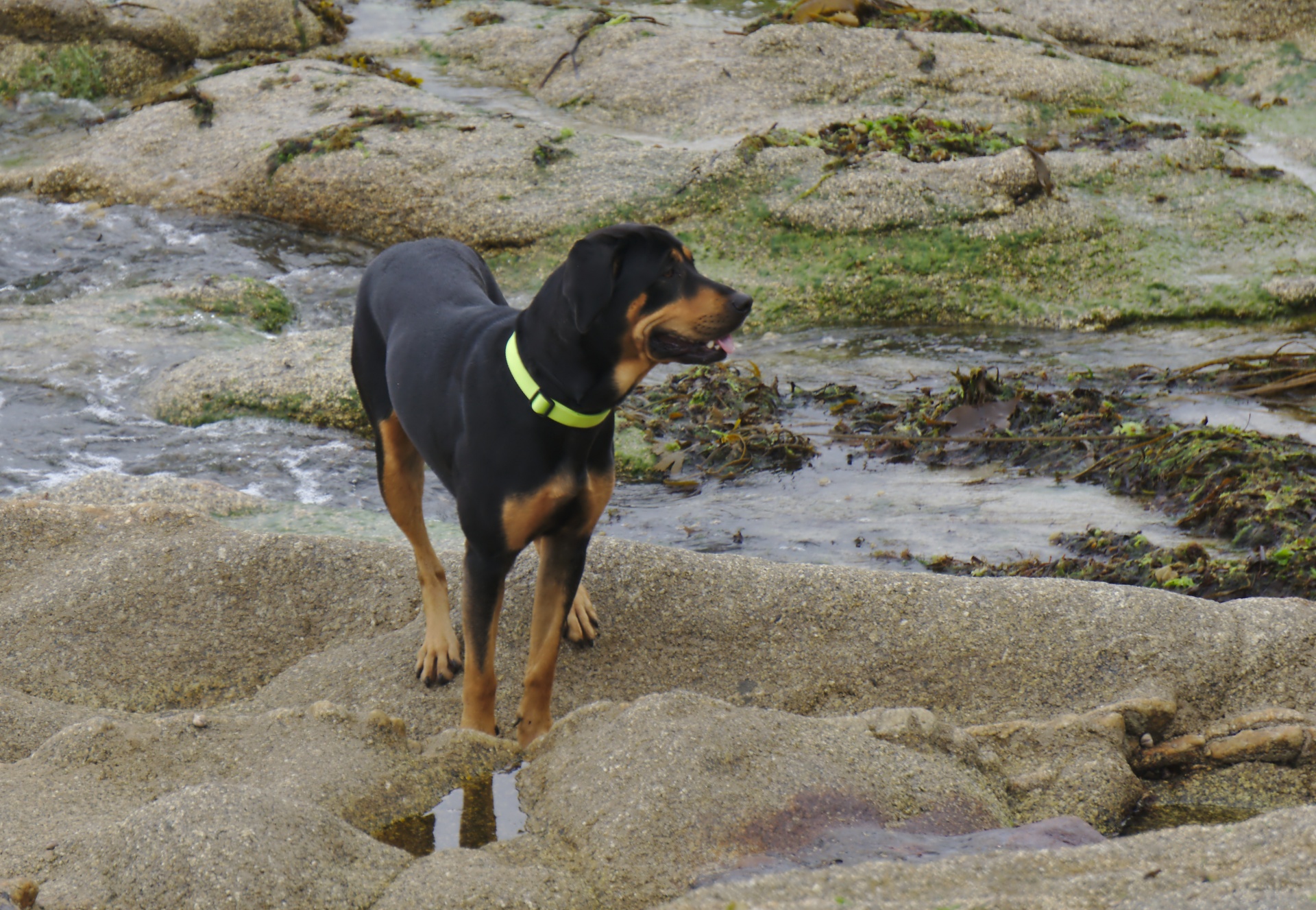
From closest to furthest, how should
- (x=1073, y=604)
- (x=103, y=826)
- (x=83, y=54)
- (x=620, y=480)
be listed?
(x=103, y=826) < (x=1073, y=604) < (x=620, y=480) < (x=83, y=54)

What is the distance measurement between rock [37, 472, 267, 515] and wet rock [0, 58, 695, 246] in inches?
168

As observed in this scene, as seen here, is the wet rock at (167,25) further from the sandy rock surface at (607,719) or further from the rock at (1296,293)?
the rock at (1296,293)

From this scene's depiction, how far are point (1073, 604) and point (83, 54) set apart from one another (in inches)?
532

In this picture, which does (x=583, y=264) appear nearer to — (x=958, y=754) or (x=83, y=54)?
(x=958, y=754)

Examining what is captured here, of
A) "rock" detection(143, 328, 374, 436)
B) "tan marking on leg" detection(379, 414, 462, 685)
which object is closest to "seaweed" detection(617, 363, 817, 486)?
"rock" detection(143, 328, 374, 436)

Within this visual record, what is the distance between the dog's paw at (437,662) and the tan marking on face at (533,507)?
32.5 inches

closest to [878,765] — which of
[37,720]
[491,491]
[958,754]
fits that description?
[958,754]

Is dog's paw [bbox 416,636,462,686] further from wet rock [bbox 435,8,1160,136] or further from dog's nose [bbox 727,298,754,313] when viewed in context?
wet rock [bbox 435,8,1160,136]

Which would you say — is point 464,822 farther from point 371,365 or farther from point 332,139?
point 332,139

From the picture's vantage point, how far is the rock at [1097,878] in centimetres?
208

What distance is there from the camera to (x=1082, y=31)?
46.1 feet

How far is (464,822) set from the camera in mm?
2928

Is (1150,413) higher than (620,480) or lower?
higher

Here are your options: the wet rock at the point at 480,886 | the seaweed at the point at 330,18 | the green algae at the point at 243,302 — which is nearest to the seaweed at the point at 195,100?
the seaweed at the point at 330,18
